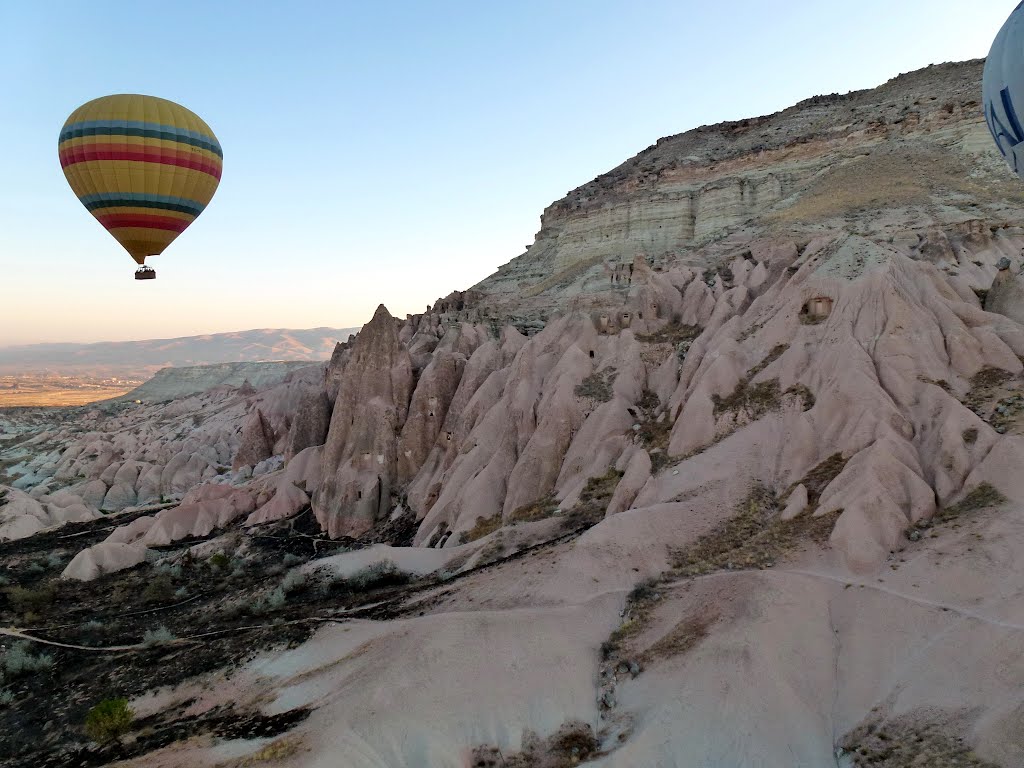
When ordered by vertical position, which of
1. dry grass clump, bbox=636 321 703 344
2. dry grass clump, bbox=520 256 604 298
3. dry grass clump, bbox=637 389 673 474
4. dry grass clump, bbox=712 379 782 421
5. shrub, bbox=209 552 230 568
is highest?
dry grass clump, bbox=520 256 604 298

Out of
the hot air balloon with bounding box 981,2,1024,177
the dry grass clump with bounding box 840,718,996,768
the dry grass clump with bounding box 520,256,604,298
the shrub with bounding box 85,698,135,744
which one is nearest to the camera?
the dry grass clump with bounding box 840,718,996,768

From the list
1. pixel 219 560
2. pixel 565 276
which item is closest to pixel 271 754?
pixel 219 560

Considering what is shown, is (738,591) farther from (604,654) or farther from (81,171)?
(81,171)

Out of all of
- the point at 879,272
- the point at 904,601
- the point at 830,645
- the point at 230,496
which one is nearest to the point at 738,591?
the point at 830,645

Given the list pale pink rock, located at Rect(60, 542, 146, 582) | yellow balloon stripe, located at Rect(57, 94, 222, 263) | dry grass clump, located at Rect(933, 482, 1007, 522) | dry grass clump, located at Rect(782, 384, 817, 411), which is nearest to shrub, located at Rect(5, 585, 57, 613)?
pale pink rock, located at Rect(60, 542, 146, 582)

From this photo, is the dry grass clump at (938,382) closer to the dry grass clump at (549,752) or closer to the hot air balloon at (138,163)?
the dry grass clump at (549,752)

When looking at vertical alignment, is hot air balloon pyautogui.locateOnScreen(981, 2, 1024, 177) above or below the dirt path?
above

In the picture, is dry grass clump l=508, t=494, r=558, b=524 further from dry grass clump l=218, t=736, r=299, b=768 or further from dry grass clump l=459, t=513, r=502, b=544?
dry grass clump l=218, t=736, r=299, b=768
